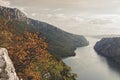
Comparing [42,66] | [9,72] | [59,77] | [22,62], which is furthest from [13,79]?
[59,77]

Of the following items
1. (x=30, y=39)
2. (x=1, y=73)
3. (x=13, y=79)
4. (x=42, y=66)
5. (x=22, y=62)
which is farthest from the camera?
(x=42, y=66)

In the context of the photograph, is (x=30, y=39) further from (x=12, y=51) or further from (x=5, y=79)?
(x=5, y=79)

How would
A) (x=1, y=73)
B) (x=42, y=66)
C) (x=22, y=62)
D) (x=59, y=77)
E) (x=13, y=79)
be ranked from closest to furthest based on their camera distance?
(x=1, y=73)
(x=13, y=79)
(x=22, y=62)
(x=42, y=66)
(x=59, y=77)

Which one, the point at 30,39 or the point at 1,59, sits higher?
the point at 1,59

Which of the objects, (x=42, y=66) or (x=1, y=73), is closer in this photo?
(x=1, y=73)

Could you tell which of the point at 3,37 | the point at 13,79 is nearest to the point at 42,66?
the point at 3,37

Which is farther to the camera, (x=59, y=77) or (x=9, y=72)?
(x=59, y=77)

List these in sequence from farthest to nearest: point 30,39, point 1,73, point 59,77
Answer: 1. point 59,77
2. point 30,39
3. point 1,73

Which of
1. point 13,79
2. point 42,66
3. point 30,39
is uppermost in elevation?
point 13,79

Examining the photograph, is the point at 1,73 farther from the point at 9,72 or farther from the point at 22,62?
the point at 22,62
